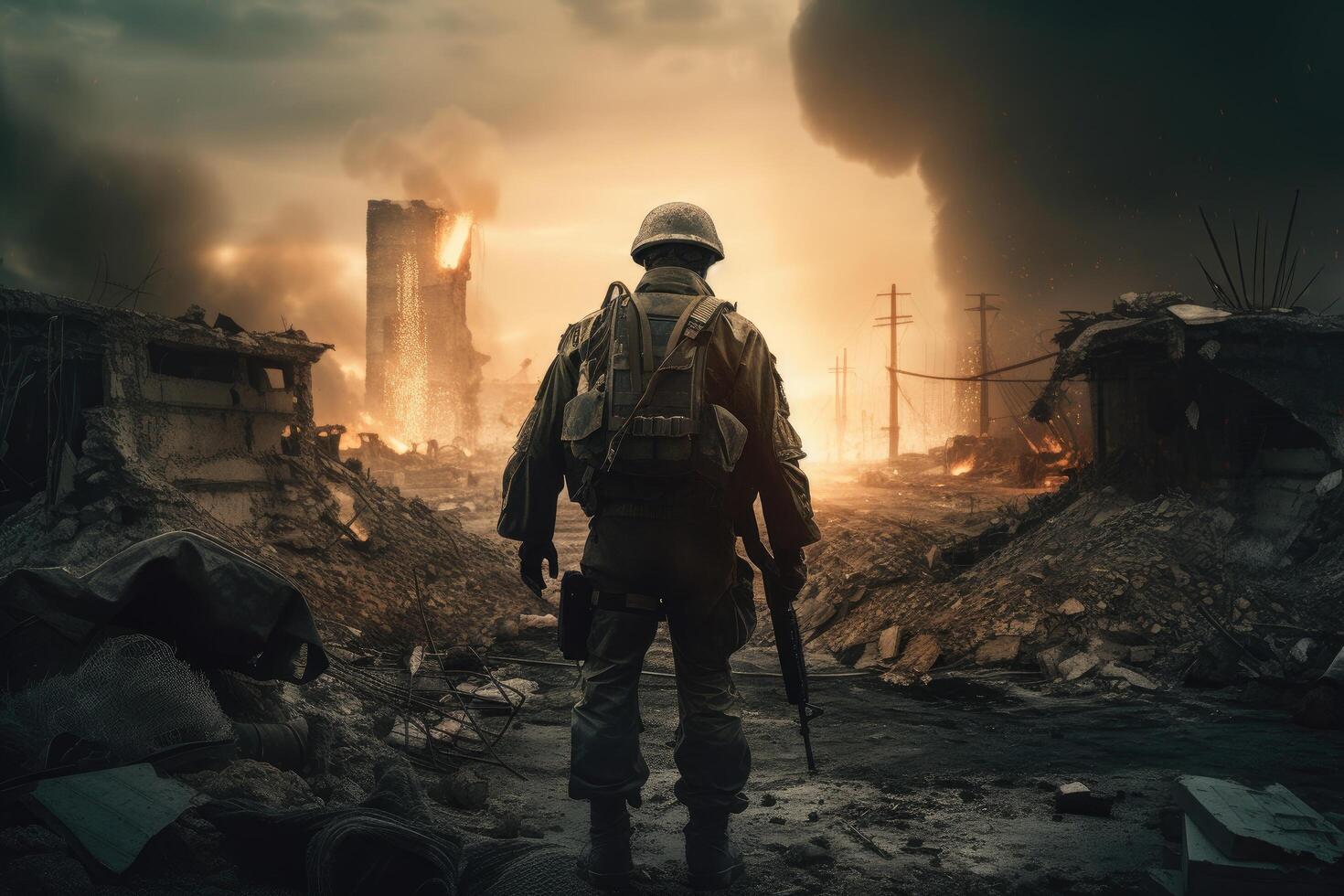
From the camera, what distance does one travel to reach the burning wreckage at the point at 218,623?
6.18ft

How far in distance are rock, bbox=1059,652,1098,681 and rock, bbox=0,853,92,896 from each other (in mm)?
5382

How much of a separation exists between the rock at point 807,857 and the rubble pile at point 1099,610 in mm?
3265

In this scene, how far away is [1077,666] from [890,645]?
128 cm

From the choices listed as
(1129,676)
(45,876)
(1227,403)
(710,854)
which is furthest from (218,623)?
(1227,403)

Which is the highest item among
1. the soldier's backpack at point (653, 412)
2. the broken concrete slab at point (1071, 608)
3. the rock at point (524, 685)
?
the soldier's backpack at point (653, 412)

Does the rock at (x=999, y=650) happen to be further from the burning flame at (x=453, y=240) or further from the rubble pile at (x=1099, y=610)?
the burning flame at (x=453, y=240)

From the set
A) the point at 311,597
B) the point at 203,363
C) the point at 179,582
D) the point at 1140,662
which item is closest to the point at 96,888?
the point at 179,582

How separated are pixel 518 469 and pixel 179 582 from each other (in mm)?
1063

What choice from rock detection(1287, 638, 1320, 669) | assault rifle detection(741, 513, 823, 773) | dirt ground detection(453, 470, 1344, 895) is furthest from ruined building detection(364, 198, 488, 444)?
assault rifle detection(741, 513, 823, 773)

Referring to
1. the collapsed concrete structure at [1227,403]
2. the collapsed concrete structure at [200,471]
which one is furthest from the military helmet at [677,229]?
the collapsed concrete structure at [1227,403]

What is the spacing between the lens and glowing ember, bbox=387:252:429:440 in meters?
35.8

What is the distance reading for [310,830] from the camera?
191 centimetres

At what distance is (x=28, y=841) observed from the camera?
5.91ft

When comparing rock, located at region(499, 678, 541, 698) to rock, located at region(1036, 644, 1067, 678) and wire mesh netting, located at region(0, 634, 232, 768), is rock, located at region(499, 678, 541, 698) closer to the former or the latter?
wire mesh netting, located at region(0, 634, 232, 768)
